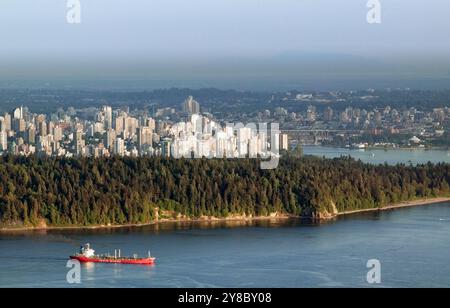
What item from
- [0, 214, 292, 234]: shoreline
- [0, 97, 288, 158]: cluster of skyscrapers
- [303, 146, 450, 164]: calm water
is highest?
[0, 97, 288, 158]: cluster of skyscrapers

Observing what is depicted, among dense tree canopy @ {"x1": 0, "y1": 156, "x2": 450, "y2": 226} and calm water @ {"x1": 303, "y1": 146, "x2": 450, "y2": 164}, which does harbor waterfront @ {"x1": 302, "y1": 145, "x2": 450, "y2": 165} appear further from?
dense tree canopy @ {"x1": 0, "y1": 156, "x2": 450, "y2": 226}

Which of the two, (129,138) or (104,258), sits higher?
(129,138)

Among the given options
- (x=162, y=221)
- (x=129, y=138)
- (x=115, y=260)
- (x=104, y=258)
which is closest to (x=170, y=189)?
(x=162, y=221)

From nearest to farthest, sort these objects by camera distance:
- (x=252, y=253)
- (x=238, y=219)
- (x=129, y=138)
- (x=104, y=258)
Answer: (x=104, y=258) → (x=252, y=253) → (x=238, y=219) → (x=129, y=138)

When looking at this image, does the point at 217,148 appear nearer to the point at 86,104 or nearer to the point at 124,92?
the point at 86,104

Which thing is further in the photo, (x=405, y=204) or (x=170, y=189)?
(x=405, y=204)

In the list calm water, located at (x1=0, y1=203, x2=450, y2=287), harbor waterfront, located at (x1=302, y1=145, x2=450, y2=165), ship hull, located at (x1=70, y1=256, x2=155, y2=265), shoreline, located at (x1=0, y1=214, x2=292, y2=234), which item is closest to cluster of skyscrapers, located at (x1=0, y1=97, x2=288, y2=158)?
harbor waterfront, located at (x1=302, y1=145, x2=450, y2=165)

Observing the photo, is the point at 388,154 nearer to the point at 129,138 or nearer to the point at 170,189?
the point at 129,138
